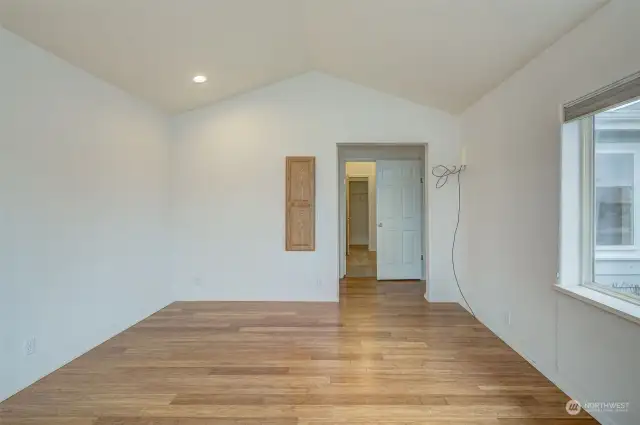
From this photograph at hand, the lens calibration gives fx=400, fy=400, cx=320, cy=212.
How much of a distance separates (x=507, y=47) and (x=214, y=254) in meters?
4.08

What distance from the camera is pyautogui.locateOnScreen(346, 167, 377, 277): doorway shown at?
8.46 metres

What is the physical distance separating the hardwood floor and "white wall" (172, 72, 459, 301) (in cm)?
89

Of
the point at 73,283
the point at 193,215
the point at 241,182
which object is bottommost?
A: the point at 73,283

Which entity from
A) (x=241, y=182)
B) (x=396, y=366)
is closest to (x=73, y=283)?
(x=241, y=182)

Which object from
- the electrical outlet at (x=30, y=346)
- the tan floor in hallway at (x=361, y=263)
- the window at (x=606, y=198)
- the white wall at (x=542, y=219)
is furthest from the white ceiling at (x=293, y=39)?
the tan floor in hallway at (x=361, y=263)

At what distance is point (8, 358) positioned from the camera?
270 centimetres

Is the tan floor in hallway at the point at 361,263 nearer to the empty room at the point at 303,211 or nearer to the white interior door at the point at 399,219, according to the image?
the white interior door at the point at 399,219

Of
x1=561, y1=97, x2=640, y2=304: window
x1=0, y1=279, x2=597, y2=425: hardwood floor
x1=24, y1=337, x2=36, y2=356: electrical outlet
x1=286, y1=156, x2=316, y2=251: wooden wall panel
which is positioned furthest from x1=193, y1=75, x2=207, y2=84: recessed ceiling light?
x1=561, y1=97, x2=640, y2=304: window

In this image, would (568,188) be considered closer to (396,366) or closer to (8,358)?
(396,366)

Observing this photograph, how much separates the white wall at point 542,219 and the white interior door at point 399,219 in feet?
6.77

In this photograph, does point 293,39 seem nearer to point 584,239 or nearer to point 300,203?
point 300,203

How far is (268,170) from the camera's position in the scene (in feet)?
17.4

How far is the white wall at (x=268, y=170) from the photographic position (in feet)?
17.3

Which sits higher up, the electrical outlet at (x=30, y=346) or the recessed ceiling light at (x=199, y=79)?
the recessed ceiling light at (x=199, y=79)
